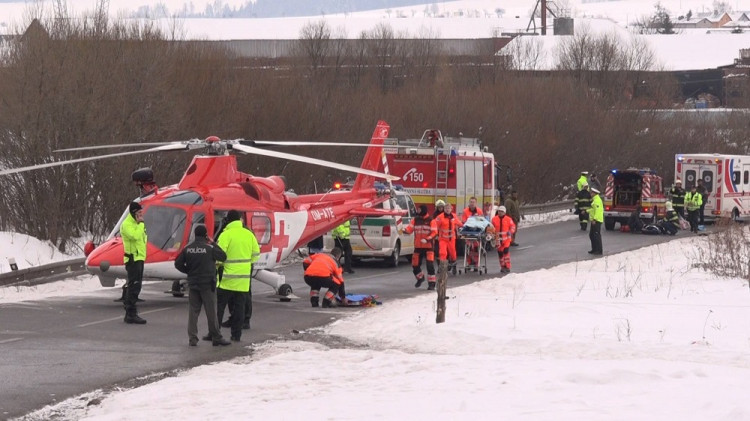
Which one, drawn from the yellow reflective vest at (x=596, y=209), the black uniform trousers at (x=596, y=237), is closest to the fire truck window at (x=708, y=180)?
the black uniform trousers at (x=596, y=237)

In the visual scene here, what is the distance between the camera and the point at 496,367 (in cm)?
1273

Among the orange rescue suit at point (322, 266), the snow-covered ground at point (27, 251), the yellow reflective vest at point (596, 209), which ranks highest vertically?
the orange rescue suit at point (322, 266)

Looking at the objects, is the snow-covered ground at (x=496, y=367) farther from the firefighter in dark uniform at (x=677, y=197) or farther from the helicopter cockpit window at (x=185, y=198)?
the firefighter in dark uniform at (x=677, y=197)

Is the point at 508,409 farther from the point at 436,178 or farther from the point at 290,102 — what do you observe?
the point at 290,102

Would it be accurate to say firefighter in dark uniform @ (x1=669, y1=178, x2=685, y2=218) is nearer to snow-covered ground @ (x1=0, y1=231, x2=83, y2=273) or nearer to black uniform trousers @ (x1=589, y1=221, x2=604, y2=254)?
→ black uniform trousers @ (x1=589, y1=221, x2=604, y2=254)

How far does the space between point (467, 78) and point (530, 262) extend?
35740 millimetres

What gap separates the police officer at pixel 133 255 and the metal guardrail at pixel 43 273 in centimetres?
450

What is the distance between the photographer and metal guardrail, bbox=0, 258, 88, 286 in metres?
22.0

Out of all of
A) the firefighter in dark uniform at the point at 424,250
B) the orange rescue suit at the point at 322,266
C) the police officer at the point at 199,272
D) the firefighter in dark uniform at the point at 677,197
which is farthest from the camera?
the firefighter in dark uniform at the point at 677,197

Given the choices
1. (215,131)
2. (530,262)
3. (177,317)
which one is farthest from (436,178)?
(177,317)

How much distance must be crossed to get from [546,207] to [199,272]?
3560cm

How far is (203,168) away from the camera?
20469 mm

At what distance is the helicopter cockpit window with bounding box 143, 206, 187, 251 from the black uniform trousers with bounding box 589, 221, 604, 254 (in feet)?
47.0

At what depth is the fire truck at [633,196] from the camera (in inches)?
1590
